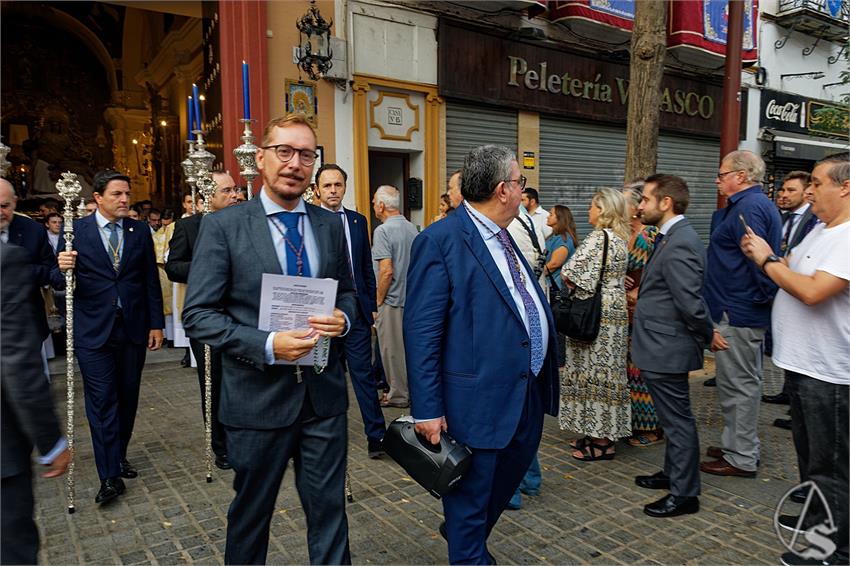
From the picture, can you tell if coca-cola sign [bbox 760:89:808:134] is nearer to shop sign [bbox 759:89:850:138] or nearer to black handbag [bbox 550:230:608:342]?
shop sign [bbox 759:89:850:138]

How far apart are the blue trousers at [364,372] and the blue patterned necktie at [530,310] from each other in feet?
6.35

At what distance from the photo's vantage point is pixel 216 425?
15.1 feet

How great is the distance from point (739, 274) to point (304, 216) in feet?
11.1

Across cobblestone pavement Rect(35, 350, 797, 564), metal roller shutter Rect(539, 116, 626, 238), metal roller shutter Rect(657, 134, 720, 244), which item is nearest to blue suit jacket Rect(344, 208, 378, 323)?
cobblestone pavement Rect(35, 350, 797, 564)

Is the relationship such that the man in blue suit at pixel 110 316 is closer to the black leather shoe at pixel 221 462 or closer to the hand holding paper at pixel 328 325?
the black leather shoe at pixel 221 462

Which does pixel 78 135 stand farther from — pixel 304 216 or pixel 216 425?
pixel 304 216

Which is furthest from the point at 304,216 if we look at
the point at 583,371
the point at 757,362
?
the point at 757,362

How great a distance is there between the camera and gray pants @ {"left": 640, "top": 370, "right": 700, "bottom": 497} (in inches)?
141

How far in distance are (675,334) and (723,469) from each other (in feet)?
4.52

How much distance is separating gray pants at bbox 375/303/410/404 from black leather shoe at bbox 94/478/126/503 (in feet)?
8.55

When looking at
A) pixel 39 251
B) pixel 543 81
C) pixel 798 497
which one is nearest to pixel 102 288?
pixel 39 251

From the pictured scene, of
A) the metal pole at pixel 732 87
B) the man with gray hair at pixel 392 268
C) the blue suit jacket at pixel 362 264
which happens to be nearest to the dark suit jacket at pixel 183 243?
the blue suit jacket at pixel 362 264

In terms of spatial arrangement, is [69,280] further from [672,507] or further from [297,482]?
[672,507]

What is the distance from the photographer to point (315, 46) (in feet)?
27.4
